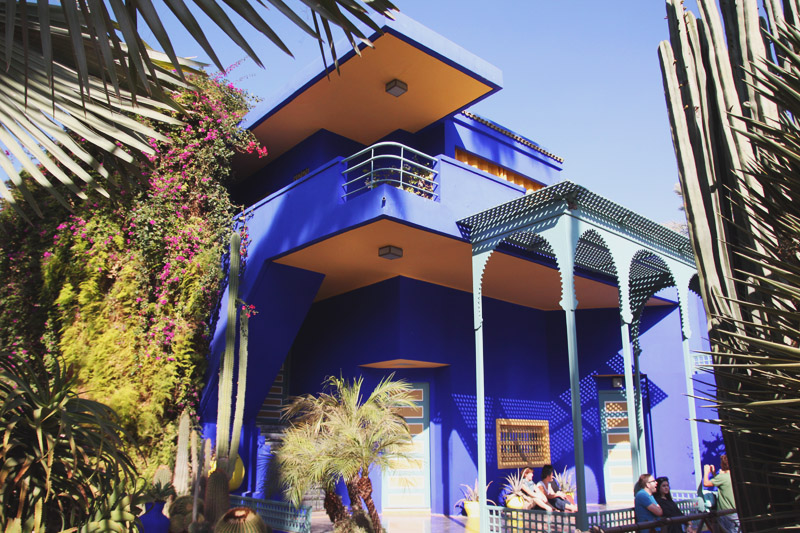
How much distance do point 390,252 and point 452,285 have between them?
8.99ft

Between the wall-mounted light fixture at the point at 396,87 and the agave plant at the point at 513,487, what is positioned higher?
the wall-mounted light fixture at the point at 396,87

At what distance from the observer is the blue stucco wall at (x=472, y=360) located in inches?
452

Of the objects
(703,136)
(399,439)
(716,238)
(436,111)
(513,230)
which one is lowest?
(399,439)

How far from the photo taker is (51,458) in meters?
3.65

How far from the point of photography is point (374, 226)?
30.0 feet

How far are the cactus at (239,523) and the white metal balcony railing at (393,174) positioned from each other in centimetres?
470

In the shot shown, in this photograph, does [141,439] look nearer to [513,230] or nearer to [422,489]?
[422,489]

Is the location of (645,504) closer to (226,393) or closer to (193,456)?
(226,393)

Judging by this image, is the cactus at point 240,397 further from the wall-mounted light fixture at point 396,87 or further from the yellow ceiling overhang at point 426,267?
the wall-mounted light fixture at point 396,87

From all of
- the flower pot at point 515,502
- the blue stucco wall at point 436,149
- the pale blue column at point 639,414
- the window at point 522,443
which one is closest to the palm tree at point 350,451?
the flower pot at point 515,502

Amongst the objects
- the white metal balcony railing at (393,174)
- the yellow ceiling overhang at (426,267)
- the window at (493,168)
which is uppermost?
the window at (493,168)

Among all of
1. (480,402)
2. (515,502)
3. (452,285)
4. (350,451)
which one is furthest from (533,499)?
(452,285)

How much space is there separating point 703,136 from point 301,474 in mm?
5835

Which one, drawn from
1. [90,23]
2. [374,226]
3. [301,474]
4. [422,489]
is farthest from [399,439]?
[90,23]
